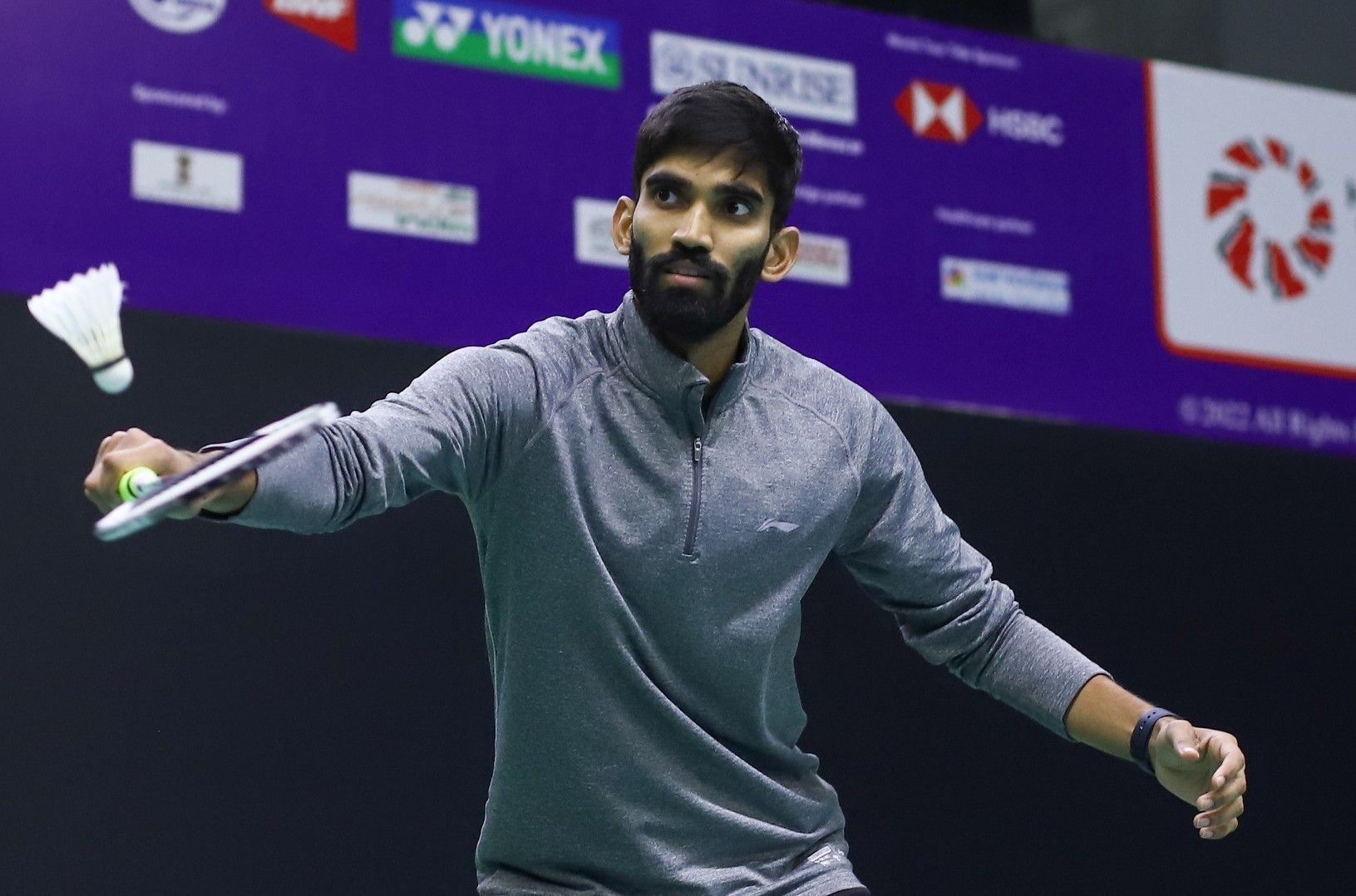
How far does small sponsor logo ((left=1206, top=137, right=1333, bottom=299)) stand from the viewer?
411 cm

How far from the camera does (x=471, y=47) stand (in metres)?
3.57

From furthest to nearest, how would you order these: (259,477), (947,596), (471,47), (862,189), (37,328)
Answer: (862,189), (471,47), (37,328), (947,596), (259,477)

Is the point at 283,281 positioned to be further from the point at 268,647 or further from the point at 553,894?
the point at 553,894

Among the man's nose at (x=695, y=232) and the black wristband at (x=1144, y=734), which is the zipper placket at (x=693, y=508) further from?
the black wristband at (x=1144, y=734)

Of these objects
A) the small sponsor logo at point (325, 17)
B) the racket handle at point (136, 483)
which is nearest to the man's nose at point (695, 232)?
the racket handle at point (136, 483)

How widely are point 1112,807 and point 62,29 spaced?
2433 millimetres

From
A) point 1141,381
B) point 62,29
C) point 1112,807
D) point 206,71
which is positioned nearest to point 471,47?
point 206,71

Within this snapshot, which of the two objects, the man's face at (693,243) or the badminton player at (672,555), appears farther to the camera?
the man's face at (693,243)

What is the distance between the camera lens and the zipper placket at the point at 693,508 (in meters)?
2.05

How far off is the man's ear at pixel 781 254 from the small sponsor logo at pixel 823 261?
1390mm

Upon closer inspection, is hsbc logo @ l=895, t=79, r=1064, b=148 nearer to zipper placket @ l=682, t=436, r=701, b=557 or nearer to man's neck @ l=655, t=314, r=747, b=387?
man's neck @ l=655, t=314, r=747, b=387

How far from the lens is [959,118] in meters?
3.94

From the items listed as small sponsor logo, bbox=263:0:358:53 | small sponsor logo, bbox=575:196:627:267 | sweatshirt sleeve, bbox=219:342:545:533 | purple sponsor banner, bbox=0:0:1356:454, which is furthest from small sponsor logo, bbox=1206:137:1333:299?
sweatshirt sleeve, bbox=219:342:545:533

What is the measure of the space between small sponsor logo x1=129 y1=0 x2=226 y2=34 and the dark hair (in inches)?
58.3
